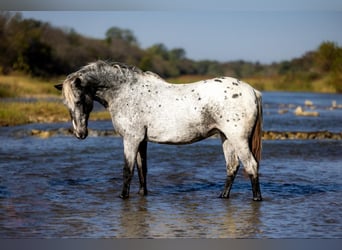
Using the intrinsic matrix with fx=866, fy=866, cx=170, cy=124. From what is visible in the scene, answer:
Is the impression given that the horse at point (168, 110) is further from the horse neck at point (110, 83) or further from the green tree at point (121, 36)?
the green tree at point (121, 36)

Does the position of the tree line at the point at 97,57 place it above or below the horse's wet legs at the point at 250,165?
above

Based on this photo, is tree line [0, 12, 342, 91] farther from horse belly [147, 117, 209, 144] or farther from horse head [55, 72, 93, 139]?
horse belly [147, 117, 209, 144]

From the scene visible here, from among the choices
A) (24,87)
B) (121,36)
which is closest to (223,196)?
(24,87)

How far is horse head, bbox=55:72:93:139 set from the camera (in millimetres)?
8422

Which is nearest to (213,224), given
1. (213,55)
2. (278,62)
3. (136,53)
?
(213,55)

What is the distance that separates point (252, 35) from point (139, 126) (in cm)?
948

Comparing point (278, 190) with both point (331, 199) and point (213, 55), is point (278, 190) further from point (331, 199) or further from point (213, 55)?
point (213, 55)

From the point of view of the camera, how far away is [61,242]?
6656mm

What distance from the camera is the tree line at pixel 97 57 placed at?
21.5 m

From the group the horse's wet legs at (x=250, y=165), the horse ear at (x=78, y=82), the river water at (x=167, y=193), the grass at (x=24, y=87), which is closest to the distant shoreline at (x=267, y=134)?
the river water at (x=167, y=193)

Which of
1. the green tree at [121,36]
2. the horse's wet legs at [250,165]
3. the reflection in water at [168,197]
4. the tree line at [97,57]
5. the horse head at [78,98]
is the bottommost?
the reflection in water at [168,197]

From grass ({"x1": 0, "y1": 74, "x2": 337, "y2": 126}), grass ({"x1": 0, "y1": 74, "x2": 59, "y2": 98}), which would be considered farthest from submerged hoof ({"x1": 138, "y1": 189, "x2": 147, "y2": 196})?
grass ({"x1": 0, "y1": 74, "x2": 59, "y2": 98})

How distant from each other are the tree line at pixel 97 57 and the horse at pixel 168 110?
12190mm

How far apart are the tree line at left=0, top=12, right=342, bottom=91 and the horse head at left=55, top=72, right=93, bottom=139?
1217cm
